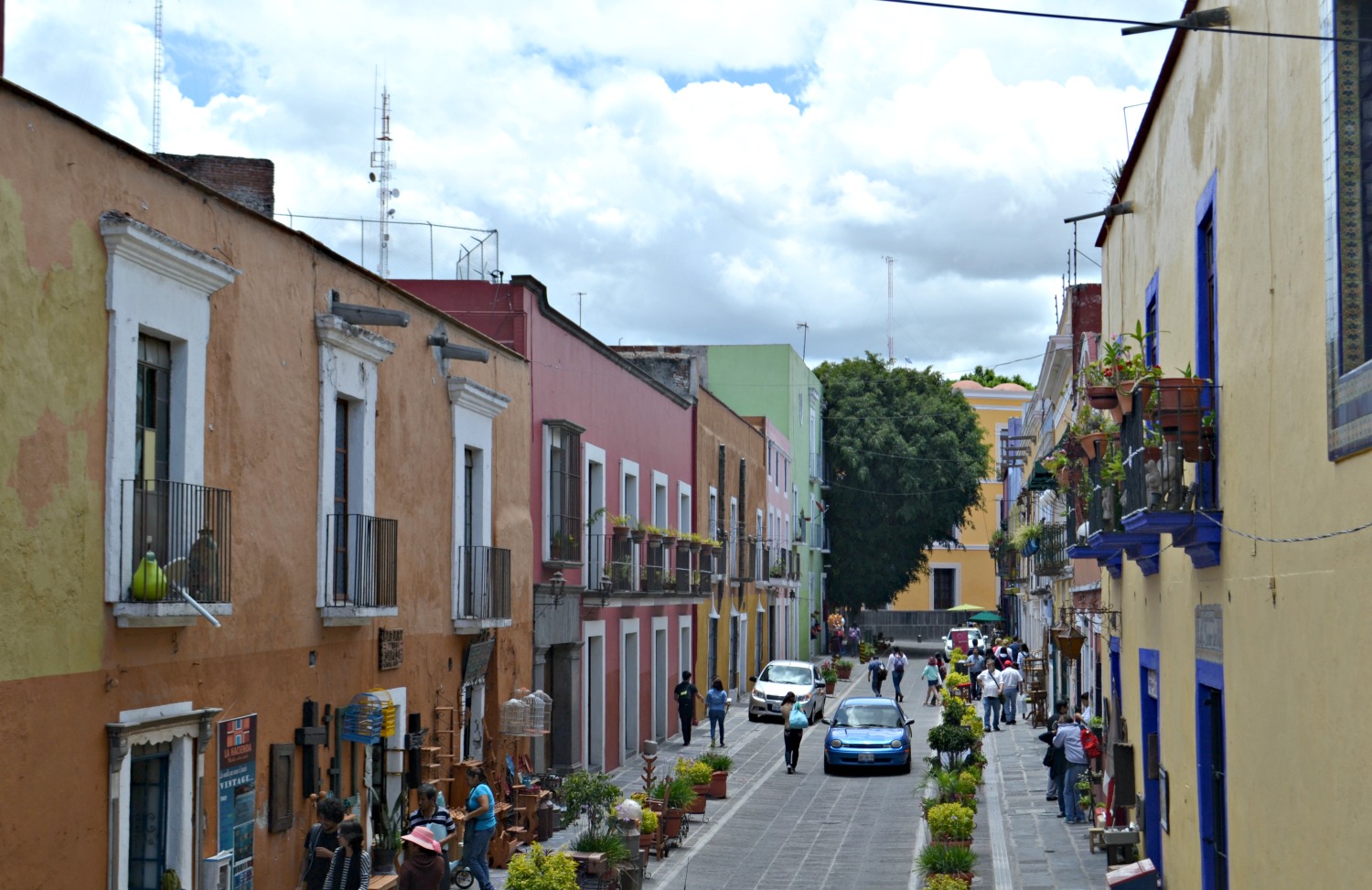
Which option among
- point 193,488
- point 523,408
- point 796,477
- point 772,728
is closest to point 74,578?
point 193,488

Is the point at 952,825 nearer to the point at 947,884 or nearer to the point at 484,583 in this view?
the point at 947,884

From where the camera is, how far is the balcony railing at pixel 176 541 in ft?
32.6

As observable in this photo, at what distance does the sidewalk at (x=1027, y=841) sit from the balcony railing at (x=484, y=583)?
6.33 m

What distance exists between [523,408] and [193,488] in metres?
9.44

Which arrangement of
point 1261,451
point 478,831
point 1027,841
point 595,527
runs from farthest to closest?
1. point 595,527
2. point 1027,841
3. point 478,831
4. point 1261,451

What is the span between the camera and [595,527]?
77.6 ft

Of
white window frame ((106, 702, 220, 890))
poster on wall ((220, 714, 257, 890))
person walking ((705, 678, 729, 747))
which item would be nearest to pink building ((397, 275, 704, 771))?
person walking ((705, 678, 729, 747))

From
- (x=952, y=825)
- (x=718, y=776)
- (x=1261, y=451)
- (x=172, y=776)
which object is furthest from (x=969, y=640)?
(x=1261, y=451)

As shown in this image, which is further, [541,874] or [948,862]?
[948,862]

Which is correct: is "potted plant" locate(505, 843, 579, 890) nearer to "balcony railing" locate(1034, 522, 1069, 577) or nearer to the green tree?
"balcony railing" locate(1034, 522, 1069, 577)

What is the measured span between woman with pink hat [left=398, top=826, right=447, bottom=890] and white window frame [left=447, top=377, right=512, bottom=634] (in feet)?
17.2

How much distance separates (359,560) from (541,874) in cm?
346

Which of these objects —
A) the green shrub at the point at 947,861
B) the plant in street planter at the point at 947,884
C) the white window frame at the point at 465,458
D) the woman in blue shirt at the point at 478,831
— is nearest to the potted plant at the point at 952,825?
the green shrub at the point at 947,861

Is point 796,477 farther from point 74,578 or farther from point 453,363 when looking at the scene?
point 74,578
